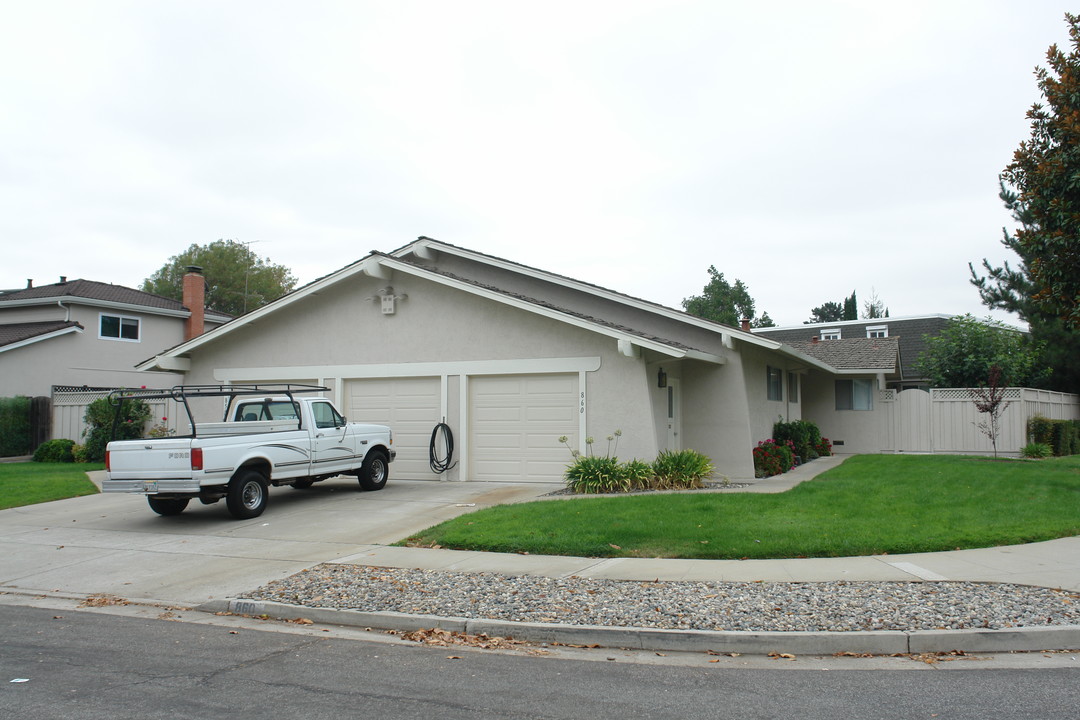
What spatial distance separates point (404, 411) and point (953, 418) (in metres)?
17.6

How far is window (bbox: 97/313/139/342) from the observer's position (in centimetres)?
3178

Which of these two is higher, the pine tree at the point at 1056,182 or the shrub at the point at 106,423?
the pine tree at the point at 1056,182

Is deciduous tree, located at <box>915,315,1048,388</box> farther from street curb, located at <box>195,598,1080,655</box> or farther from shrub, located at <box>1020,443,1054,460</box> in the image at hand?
street curb, located at <box>195,598,1080,655</box>

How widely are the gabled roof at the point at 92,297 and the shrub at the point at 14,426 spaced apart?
633 centimetres

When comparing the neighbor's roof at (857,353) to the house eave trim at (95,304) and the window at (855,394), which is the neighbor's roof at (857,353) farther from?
the house eave trim at (95,304)

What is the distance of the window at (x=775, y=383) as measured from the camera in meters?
21.0

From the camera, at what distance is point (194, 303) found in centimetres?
3428

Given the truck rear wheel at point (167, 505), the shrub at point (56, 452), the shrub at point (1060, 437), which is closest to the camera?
the truck rear wheel at point (167, 505)

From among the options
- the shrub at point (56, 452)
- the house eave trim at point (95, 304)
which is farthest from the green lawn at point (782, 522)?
the house eave trim at point (95, 304)

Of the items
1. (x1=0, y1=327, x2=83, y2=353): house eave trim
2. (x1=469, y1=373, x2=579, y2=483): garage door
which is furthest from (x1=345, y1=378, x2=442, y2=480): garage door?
(x1=0, y1=327, x2=83, y2=353): house eave trim

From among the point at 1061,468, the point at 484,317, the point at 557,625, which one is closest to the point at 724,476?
the point at 484,317

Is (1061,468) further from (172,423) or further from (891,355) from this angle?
(172,423)

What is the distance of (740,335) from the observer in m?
16.4

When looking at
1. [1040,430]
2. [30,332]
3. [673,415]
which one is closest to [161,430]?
[30,332]
